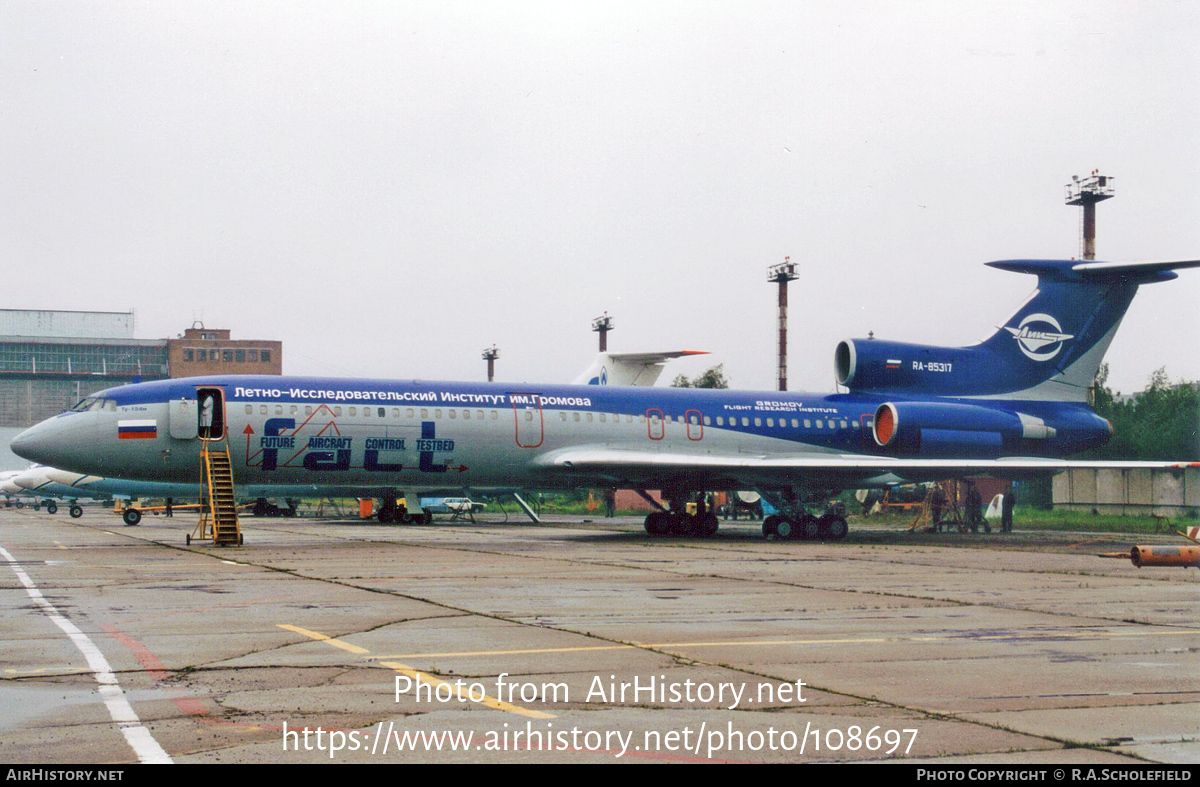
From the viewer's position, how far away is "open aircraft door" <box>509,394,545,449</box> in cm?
2775

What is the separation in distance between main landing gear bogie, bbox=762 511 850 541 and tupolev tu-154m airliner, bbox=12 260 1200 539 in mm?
41

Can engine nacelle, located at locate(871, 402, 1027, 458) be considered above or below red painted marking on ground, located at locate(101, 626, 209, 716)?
above

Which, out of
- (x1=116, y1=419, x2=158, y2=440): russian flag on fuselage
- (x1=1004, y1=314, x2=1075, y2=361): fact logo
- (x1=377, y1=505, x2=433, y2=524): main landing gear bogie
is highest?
(x1=1004, y1=314, x2=1075, y2=361): fact logo

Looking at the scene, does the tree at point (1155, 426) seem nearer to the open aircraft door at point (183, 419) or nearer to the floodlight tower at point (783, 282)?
the floodlight tower at point (783, 282)

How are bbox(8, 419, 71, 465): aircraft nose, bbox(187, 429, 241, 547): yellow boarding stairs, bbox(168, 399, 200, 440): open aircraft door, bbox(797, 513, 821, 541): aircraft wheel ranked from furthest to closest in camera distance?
bbox(797, 513, 821, 541): aircraft wheel < bbox(168, 399, 200, 440): open aircraft door < bbox(8, 419, 71, 465): aircraft nose < bbox(187, 429, 241, 547): yellow boarding stairs

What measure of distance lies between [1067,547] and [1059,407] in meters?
7.40

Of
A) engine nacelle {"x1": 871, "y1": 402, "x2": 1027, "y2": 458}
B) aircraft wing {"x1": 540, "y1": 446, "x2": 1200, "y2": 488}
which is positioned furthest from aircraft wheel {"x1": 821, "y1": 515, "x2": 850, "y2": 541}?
engine nacelle {"x1": 871, "y1": 402, "x2": 1027, "y2": 458}

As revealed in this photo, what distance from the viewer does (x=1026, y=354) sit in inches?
1226

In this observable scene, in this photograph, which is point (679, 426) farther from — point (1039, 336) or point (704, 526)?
point (1039, 336)

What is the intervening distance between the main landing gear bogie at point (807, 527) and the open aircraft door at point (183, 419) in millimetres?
13611

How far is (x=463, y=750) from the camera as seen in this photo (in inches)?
232

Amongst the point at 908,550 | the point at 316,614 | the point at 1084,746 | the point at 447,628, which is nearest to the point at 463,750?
the point at 1084,746

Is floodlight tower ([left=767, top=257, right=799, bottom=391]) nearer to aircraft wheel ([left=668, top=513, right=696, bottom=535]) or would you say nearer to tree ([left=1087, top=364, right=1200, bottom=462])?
tree ([left=1087, top=364, right=1200, bottom=462])
